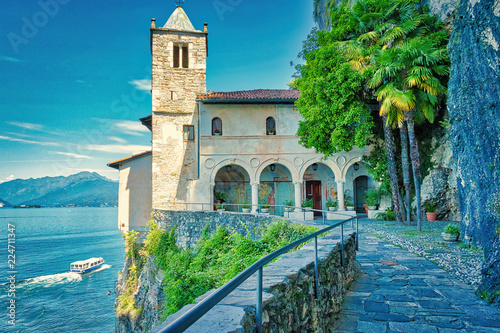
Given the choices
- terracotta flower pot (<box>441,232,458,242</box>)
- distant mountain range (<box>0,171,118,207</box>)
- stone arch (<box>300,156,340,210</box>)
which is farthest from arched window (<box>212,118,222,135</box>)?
distant mountain range (<box>0,171,118,207</box>)

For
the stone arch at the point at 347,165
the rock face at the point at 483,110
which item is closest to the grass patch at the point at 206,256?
the rock face at the point at 483,110

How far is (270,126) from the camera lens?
1980cm

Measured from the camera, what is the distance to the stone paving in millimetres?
3621

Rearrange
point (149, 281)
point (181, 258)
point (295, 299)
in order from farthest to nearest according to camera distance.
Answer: point (149, 281) → point (181, 258) → point (295, 299)

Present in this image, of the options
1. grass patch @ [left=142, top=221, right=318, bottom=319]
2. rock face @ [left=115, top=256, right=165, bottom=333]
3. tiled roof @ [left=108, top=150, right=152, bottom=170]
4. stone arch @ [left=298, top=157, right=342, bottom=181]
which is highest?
tiled roof @ [left=108, top=150, right=152, bottom=170]

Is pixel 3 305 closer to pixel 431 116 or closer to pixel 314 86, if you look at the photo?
pixel 314 86

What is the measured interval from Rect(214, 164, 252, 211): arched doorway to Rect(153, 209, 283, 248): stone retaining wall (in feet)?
13.5

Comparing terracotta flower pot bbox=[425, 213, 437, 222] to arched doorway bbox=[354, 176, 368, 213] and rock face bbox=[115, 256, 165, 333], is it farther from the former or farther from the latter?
rock face bbox=[115, 256, 165, 333]

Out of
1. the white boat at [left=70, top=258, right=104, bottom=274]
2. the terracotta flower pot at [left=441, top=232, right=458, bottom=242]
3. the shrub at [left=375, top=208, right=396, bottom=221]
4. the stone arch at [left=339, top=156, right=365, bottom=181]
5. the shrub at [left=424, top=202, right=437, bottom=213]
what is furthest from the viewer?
the white boat at [left=70, top=258, right=104, bottom=274]

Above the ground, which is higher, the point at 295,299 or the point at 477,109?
the point at 477,109

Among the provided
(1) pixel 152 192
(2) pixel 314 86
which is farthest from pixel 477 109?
(1) pixel 152 192

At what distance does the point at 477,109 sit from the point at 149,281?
52.4ft

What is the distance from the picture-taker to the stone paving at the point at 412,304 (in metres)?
3.62

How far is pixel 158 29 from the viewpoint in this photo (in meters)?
20.5
